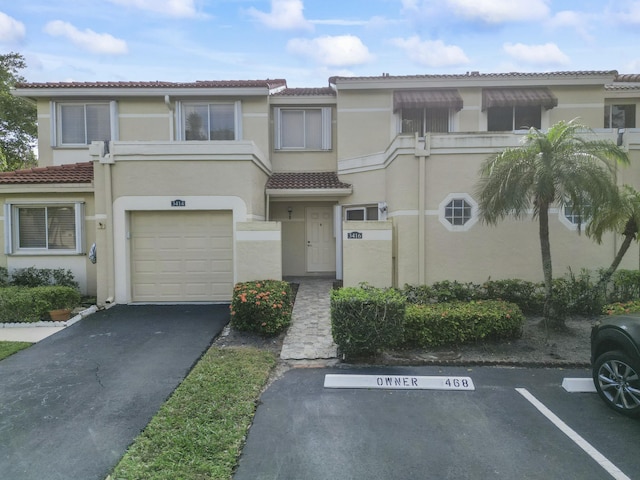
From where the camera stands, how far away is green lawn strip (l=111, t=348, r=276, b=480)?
3.56 meters

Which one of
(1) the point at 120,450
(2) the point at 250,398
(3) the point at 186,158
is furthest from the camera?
(3) the point at 186,158

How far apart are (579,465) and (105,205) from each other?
10777 millimetres

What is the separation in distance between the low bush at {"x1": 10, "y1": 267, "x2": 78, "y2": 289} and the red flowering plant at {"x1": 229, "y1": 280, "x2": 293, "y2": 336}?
616cm

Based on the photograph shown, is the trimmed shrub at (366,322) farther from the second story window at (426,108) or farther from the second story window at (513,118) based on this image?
the second story window at (513,118)

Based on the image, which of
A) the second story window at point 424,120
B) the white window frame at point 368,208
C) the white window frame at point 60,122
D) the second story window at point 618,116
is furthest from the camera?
the second story window at point 618,116

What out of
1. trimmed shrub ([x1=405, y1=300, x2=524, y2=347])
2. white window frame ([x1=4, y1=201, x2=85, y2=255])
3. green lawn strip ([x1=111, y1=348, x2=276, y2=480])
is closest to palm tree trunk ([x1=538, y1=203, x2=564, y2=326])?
trimmed shrub ([x1=405, y1=300, x2=524, y2=347])

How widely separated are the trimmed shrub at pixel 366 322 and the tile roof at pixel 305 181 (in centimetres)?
670

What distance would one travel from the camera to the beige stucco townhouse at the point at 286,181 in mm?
9352

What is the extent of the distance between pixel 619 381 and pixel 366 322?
3.30 metres

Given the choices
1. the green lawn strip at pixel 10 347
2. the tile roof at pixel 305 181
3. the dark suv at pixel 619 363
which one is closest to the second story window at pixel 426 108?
the tile roof at pixel 305 181

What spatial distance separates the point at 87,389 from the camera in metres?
5.37

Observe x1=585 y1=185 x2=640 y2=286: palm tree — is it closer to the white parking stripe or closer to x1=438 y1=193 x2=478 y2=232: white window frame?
x1=438 y1=193 x2=478 y2=232: white window frame

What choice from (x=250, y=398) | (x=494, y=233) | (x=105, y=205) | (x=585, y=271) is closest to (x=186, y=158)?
(x=105, y=205)

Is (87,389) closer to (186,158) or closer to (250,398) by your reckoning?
(250,398)
